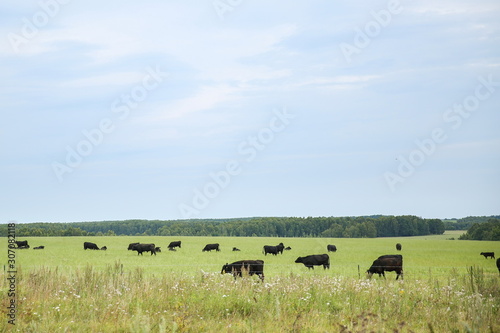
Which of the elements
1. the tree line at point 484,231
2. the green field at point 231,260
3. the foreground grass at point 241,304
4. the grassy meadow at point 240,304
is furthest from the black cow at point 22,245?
the tree line at point 484,231

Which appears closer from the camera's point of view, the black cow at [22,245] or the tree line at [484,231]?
the black cow at [22,245]

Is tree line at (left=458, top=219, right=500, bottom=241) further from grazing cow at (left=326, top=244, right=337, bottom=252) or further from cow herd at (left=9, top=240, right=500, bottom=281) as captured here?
grazing cow at (left=326, top=244, right=337, bottom=252)

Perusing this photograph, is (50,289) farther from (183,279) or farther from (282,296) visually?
(282,296)

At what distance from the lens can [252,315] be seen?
12.1 meters

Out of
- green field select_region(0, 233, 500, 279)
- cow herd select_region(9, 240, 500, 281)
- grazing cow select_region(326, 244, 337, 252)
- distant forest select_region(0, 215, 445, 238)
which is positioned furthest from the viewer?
distant forest select_region(0, 215, 445, 238)

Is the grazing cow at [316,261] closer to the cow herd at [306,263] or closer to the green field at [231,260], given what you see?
the cow herd at [306,263]

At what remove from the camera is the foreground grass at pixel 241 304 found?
10914 mm

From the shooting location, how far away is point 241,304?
12.9 m

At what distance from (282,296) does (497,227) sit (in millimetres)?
106147

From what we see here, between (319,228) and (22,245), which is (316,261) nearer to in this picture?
(22,245)

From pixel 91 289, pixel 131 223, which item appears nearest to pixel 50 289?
pixel 91 289

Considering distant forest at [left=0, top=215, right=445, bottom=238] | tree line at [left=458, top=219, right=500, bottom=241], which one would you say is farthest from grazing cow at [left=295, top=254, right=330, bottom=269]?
distant forest at [left=0, top=215, right=445, bottom=238]

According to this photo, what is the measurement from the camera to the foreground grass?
35.8 ft

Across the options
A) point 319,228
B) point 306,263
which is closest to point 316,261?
point 306,263
